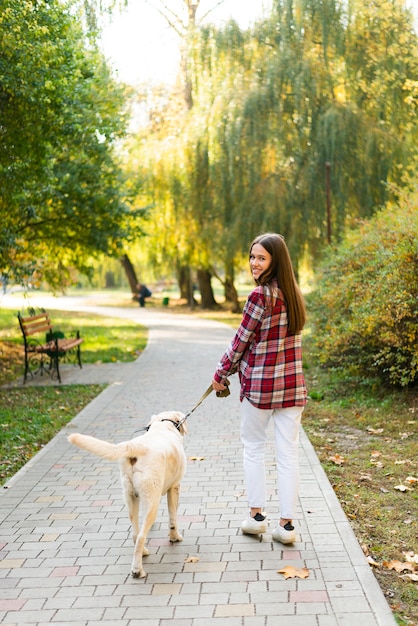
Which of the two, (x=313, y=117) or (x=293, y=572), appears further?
(x=313, y=117)

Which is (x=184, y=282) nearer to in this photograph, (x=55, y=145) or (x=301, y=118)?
(x=301, y=118)

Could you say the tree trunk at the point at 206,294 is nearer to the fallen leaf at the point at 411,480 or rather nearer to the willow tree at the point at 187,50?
the willow tree at the point at 187,50

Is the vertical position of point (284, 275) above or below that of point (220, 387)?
above

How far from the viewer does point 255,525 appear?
5.00 m

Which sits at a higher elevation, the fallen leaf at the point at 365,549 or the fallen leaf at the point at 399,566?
the fallen leaf at the point at 399,566

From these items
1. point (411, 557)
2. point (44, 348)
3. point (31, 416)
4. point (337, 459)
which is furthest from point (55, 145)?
point (411, 557)

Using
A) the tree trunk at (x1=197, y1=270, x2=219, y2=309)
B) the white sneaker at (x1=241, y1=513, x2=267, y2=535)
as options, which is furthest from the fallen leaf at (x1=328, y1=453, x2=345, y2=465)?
the tree trunk at (x1=197, y1=270, x2=219, y2=309)

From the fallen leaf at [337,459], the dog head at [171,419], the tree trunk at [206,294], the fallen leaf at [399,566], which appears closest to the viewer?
the fallen leaf at [399,566]

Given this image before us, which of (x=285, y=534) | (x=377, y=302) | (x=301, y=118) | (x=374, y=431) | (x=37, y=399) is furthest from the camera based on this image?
(x=301, y=118)

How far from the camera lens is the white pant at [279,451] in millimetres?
4914

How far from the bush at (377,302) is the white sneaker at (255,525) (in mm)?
3984

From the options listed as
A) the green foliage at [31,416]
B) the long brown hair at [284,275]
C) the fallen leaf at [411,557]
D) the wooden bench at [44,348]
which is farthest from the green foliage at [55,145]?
the fallen leaf at [411,557]

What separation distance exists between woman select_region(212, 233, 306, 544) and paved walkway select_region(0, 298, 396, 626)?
452 millimetres

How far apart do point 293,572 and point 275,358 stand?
1.32 metres
